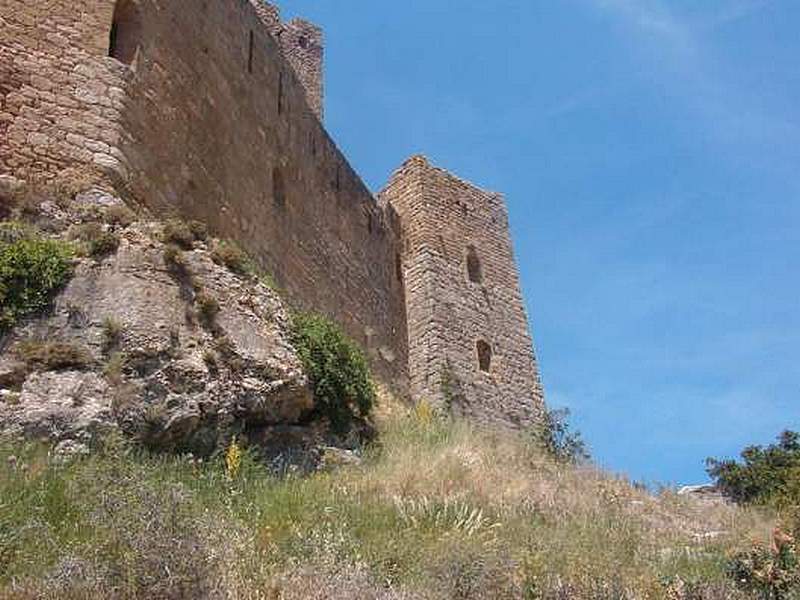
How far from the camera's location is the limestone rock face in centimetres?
811

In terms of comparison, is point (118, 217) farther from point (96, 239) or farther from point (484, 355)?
point (484, 355)

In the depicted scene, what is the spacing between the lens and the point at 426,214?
21625 millimetres

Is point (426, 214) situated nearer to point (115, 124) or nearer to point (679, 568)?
point (115, 124)

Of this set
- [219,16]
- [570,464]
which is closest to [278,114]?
[219,16]

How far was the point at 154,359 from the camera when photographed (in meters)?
8.68

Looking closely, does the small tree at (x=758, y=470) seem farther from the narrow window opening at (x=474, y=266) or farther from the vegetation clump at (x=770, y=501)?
the narrow window opening at (x=474, y=266)

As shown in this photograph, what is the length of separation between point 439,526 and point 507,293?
15.0m

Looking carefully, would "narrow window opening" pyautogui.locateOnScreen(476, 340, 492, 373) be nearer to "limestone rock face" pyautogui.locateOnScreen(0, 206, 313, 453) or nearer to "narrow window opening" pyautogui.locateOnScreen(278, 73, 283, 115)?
"narrow window opening" pyautogui.locateOnScreen(278, 73, 283, 115)

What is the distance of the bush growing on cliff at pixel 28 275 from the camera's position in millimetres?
8820

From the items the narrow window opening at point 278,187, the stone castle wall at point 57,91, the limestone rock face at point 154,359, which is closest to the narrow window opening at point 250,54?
the narrow window opening at point 278,187

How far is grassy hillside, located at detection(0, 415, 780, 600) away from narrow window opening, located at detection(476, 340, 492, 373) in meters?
10.5

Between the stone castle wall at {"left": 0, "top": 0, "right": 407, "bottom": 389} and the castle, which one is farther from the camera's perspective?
the castle

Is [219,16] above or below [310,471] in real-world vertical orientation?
above

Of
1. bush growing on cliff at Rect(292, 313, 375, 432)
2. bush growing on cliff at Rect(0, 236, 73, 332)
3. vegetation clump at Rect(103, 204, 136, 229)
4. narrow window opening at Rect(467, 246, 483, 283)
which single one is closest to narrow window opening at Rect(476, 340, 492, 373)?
narrow window opening at Rect(467, 246, 483, 283)
